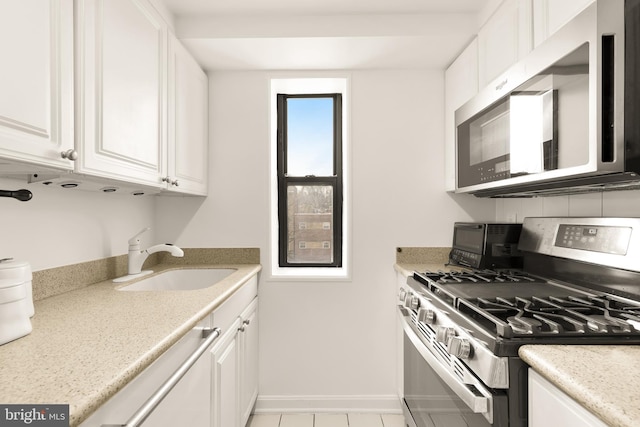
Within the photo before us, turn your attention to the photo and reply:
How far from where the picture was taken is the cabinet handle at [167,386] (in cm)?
78

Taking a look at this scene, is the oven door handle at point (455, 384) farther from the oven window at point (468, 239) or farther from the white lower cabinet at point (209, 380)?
the white lower cabinet at point (209, 380)

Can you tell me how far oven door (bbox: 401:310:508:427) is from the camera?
0.93 m

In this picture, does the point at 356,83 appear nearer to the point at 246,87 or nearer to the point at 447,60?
the point at 447,60

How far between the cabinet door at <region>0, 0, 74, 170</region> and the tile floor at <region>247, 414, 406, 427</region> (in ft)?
6.06

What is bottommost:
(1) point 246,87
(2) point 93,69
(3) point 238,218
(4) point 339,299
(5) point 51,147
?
(4) point 339,299

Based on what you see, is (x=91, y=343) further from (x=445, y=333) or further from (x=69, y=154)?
(x=445, y=333)

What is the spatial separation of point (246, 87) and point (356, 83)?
73 centimetres

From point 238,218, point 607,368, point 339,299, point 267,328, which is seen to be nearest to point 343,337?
point 339,299

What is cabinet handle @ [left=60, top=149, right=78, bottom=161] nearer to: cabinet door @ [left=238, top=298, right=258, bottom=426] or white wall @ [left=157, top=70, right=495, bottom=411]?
cabinet door @ [left=238, top=298, right=258, bottom=426]

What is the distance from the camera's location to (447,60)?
7.17 ft

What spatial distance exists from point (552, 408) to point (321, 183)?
6.51 ft

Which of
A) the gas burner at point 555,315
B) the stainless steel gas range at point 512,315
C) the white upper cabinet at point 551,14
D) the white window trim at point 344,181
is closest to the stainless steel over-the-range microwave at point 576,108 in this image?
the white upper cabinet at point 551,14

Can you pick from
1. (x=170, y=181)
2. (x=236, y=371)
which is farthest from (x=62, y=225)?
(x=236, y=371)

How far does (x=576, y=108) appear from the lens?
1.04m
